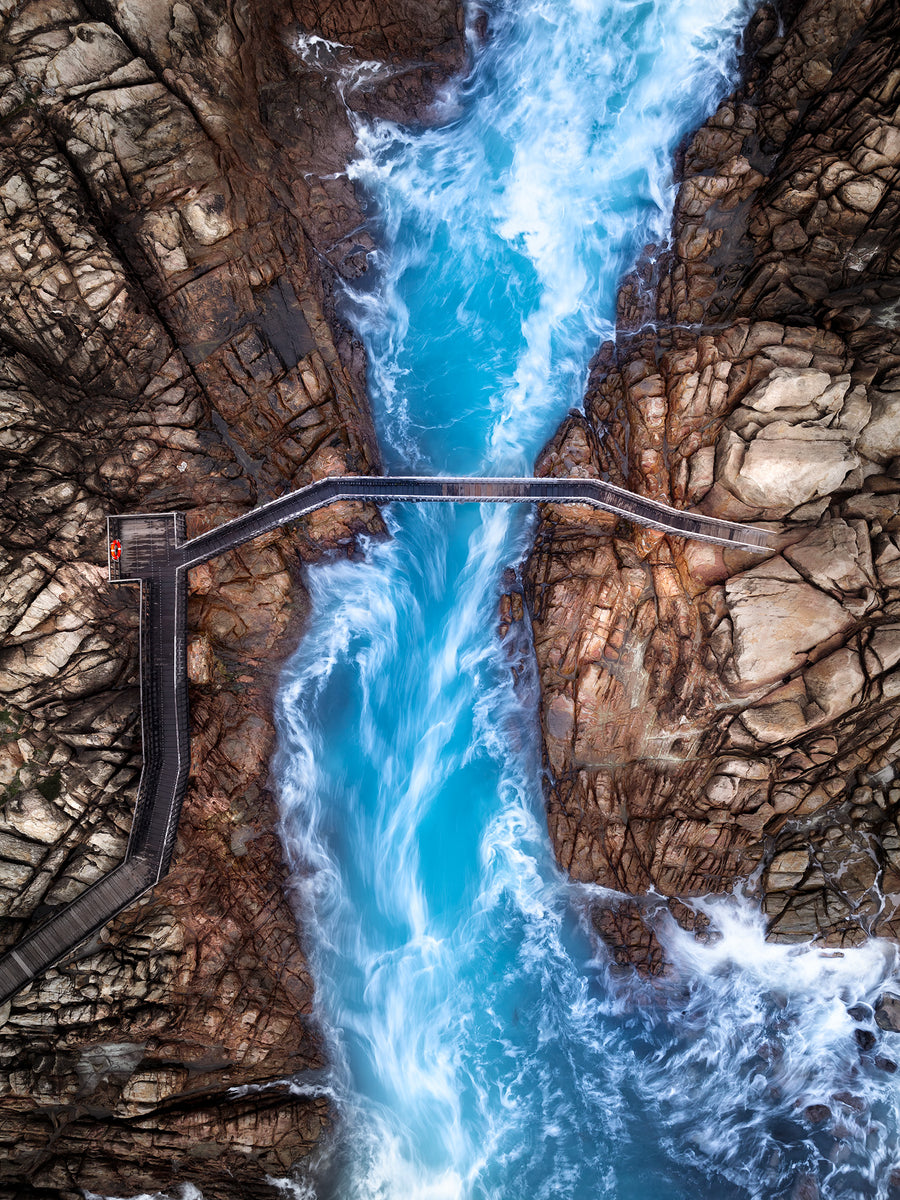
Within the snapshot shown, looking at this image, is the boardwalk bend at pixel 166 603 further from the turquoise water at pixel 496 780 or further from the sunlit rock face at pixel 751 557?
the turquoise water at pixel 496 780

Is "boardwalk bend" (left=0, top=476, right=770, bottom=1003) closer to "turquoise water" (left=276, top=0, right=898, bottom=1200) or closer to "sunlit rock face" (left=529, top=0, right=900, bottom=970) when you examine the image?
"sunlit rock face" (left=529, top=0, right=900, bottom=970)

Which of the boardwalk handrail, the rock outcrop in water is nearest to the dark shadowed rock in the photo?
the boardwalk handrail

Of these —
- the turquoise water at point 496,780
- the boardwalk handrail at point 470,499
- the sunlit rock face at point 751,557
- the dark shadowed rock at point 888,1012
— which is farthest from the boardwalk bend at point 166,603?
the dark shadowed rock at point 888,1012

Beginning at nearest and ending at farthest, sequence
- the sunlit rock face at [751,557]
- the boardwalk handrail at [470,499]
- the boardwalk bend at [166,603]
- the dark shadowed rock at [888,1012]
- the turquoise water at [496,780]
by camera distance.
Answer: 1. the sunlit rock face at [751,557]
2. the boardwalk bend at [166,603]
3. the boardwalk handrail at [470,499]
4. the dark shadowed rock at [888,1012]
5. the turquoise water at [496,780]

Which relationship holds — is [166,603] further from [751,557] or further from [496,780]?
[751,557]

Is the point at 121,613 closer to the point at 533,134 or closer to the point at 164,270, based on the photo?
the point at 164,270

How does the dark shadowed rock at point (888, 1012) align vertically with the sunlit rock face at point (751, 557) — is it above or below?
below
